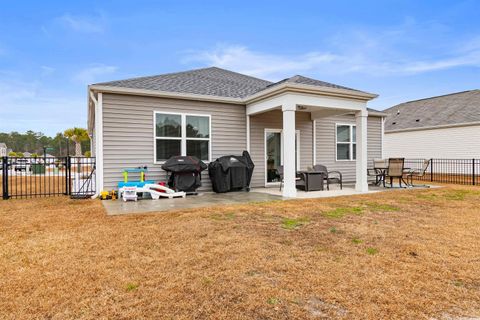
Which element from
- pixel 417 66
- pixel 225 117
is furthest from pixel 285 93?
pixel 417 66

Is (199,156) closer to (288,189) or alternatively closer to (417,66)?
(288,189)

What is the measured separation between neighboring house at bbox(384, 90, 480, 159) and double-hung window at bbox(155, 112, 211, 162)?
16356mm

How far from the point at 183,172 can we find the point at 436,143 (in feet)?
58.5

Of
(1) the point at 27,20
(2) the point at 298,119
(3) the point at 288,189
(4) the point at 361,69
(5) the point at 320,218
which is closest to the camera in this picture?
A: (5) the point at 320,218

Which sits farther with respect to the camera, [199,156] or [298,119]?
[298,119]

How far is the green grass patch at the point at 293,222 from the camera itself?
4488mm

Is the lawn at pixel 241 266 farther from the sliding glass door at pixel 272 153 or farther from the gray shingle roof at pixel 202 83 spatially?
the sliding glass door at pixel 272 153

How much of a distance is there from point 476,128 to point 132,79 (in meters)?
18.7

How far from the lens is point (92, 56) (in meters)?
17.1

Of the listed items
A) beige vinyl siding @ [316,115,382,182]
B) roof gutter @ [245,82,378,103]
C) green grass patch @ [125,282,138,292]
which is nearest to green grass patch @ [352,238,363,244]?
green grass patch @ [125,282,138,292]

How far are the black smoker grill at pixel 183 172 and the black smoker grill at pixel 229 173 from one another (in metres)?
0.60

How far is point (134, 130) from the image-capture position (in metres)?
8.11

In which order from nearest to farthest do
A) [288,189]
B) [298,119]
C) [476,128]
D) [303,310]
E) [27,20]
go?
[303,310]
[288,189]
[298,119]
[27,20]
[476,128]

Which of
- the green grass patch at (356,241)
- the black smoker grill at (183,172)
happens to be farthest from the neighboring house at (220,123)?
the green grass patch at (356,241)
